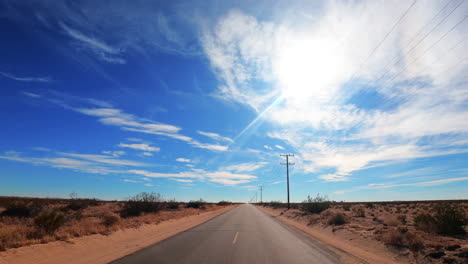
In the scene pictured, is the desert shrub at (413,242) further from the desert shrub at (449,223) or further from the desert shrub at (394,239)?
the desert shrub at (449,223)

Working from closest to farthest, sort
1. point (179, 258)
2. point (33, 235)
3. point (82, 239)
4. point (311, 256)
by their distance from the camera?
point (179, 258)
point (311, 256)
point (33, 235)
point (82, 239)

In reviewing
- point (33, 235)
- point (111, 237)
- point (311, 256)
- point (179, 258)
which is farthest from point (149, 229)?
point (311, 256)

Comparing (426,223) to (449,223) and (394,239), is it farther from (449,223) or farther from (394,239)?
(394,239)

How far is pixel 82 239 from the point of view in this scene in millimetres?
11906

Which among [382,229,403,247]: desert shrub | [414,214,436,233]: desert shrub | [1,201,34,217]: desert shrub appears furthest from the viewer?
[1,201,34,217]: desert shrub

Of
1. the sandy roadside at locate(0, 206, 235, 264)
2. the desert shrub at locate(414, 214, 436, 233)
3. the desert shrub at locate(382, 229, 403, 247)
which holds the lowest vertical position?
the sandy roadside at locate(0, 206, 235, 264)

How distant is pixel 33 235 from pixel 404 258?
50.5 feet

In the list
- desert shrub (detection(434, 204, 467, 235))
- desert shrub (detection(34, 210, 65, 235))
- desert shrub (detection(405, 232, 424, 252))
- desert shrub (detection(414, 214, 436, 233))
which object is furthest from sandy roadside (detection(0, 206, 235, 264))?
desert shrub (detection(434, 204, 467, 235))

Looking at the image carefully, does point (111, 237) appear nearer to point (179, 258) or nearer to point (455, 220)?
point (179, 258)

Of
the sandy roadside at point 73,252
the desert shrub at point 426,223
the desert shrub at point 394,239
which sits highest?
the desert shrub at point 426,223

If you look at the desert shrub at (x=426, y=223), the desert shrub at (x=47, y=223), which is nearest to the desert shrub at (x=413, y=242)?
the desert shrub at (x=426, y=223)

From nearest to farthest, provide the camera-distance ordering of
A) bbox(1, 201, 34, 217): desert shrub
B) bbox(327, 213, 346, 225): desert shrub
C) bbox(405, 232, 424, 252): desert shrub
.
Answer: bbox(405, 232, 424, 252): desert shrub, bbox(327, 213, 346, 225): desert shrub, bbox(1, 201, 34, 217): desert shrub

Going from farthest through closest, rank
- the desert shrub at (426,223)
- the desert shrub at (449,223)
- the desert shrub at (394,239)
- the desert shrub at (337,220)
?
the desert shrub at (337,220)
the desert shrub at (426,223)
the desert shrub at (449,223)
the desert shrub at (394,239)

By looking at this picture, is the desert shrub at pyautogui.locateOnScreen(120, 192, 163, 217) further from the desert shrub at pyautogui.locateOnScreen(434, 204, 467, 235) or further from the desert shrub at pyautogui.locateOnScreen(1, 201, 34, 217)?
the desert shrub at pyautogui.locateOnScreen(434, 204, 467, 235)
